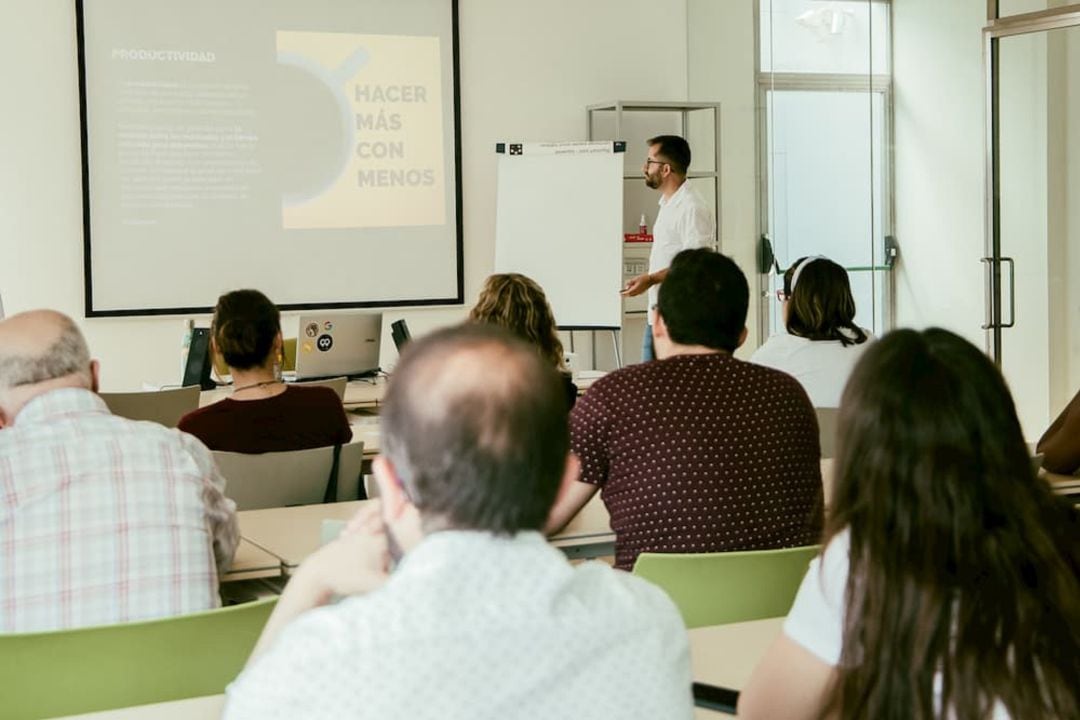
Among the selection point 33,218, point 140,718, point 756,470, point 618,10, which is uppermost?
point 618,10

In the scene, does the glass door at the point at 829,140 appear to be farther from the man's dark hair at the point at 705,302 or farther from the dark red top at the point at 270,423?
the man's dark hair at the point at 705,302

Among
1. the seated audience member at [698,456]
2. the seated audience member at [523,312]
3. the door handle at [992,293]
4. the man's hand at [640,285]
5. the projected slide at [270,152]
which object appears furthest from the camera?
the man's hand at [640,285]

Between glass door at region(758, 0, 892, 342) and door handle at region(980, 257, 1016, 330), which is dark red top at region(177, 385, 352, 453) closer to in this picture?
door handle at region(980, 257, 1016, 330)


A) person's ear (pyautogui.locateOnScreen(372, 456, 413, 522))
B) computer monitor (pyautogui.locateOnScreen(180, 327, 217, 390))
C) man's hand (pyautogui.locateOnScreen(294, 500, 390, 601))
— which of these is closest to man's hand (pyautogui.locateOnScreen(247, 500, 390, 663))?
man's hand (pyautogui.locateOnScreen(294, 500, 390, 601))

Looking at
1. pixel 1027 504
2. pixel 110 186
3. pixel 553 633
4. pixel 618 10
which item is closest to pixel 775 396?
pixel 1027 504

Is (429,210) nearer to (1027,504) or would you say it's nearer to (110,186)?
(110,186)

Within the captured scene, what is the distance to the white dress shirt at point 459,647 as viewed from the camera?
1.15m

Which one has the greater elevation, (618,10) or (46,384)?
(618,10)

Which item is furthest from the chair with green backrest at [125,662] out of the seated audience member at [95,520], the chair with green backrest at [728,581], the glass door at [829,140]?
the glass door at [829,140]

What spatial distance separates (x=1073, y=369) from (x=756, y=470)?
466cm

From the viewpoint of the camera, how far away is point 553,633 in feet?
3.91

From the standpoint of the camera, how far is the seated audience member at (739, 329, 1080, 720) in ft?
5.00

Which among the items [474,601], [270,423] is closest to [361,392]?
[270,423]

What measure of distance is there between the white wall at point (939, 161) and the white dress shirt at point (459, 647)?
21.2 feet
